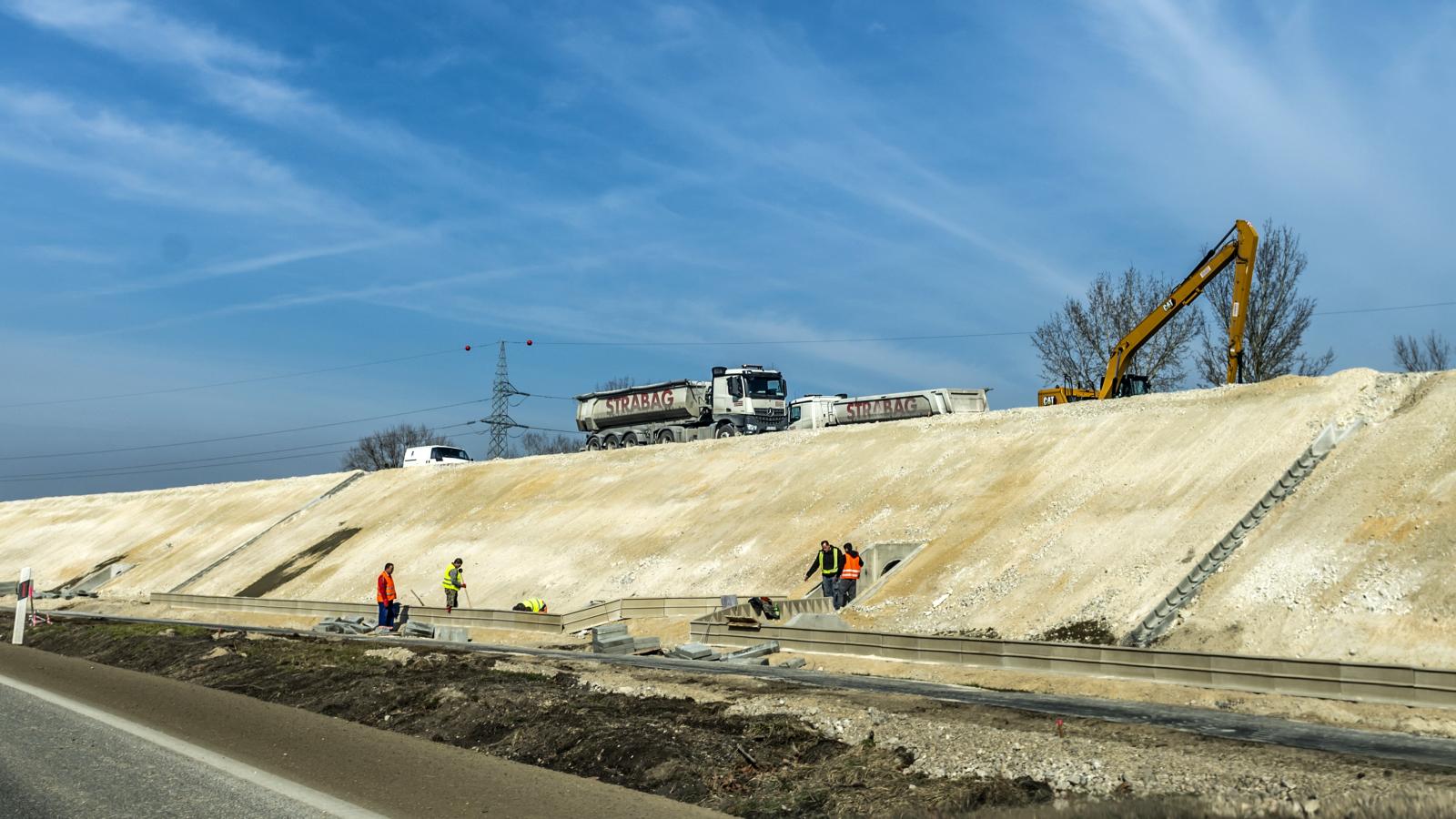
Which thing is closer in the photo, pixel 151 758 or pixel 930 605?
pixel 151 758

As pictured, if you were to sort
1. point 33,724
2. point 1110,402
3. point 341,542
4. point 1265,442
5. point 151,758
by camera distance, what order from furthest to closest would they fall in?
point 341,542 < point 1110,402 < point 1265,442 < point 33,724 < point 151,758

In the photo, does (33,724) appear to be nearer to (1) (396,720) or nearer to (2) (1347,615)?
(1) (396,720)

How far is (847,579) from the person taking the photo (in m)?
27.9

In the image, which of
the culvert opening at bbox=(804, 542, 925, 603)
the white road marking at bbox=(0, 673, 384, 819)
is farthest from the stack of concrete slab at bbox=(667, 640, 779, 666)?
the white road marking at bbox=(0, 673, 384, 819)

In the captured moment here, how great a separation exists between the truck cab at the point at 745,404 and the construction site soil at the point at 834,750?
114 ft

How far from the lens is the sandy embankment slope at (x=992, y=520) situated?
2178 cm

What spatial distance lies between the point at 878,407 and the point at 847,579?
23.4 metres

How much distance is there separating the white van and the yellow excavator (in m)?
35.1

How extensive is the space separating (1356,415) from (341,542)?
3932 centimetres

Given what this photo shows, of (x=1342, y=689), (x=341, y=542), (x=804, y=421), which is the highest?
(x=804, y=421)

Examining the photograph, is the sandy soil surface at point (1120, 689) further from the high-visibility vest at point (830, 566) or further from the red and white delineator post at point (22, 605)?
the red and white delineator post at point (22, 605)

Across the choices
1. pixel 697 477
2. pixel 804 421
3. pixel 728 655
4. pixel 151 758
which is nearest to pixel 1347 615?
pixel 728 655

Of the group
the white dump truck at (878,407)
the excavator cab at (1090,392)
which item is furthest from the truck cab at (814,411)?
the excavator cab at (1090,392)

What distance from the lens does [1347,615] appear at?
19391 millimetres
